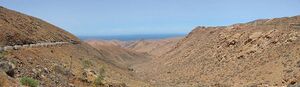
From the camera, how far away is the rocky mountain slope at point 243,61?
37.9m

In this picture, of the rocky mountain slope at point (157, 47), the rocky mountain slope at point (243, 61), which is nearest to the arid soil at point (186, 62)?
the rocky mountain slope at point (243, 61)

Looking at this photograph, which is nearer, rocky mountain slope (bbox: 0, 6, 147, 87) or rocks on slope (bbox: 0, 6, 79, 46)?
rocky mountain slope (bbox: 0, 6, 147, 87)

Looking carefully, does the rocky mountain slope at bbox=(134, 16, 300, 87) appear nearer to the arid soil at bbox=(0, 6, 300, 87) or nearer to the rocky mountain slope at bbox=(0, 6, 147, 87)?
the arid soil at bbox=(0, 6, 300, 87)

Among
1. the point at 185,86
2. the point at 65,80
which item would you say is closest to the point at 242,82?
the point at 185,86

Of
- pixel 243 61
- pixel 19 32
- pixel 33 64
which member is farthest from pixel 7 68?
pixel 243 61

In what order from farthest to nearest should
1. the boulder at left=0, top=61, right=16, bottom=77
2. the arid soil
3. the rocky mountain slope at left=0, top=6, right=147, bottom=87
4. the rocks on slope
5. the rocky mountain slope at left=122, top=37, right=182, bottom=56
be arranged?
the rocky mountain slope at left=122, top=37, right=182, bottom=56 < the rocks on slope < the arid soil < the rocky mountain slope at left=0, top=6, right=147, bottom=87 < the boulder at left=0, top=61, right=16, bottom=77

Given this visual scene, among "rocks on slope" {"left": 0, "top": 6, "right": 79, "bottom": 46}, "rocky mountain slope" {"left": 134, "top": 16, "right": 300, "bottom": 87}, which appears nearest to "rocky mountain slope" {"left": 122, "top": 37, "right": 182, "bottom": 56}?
"rocky mountain slope" {"left": 134, "top": 16, "right": 300, "bottom": 87}

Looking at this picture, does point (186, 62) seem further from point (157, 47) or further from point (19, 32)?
point (157, 47)

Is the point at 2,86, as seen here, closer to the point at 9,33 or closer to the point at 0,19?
the point at 9,33

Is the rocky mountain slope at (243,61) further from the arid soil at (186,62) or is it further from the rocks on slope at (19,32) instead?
the rocks on slope at (19,32)

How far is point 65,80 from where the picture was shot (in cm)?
2634

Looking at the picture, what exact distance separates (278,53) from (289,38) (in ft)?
9.71

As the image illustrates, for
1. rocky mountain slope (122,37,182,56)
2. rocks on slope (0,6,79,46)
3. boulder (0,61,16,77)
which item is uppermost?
rocks on slope (0,6,79,46)

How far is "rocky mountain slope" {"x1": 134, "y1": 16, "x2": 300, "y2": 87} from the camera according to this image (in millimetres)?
37938
